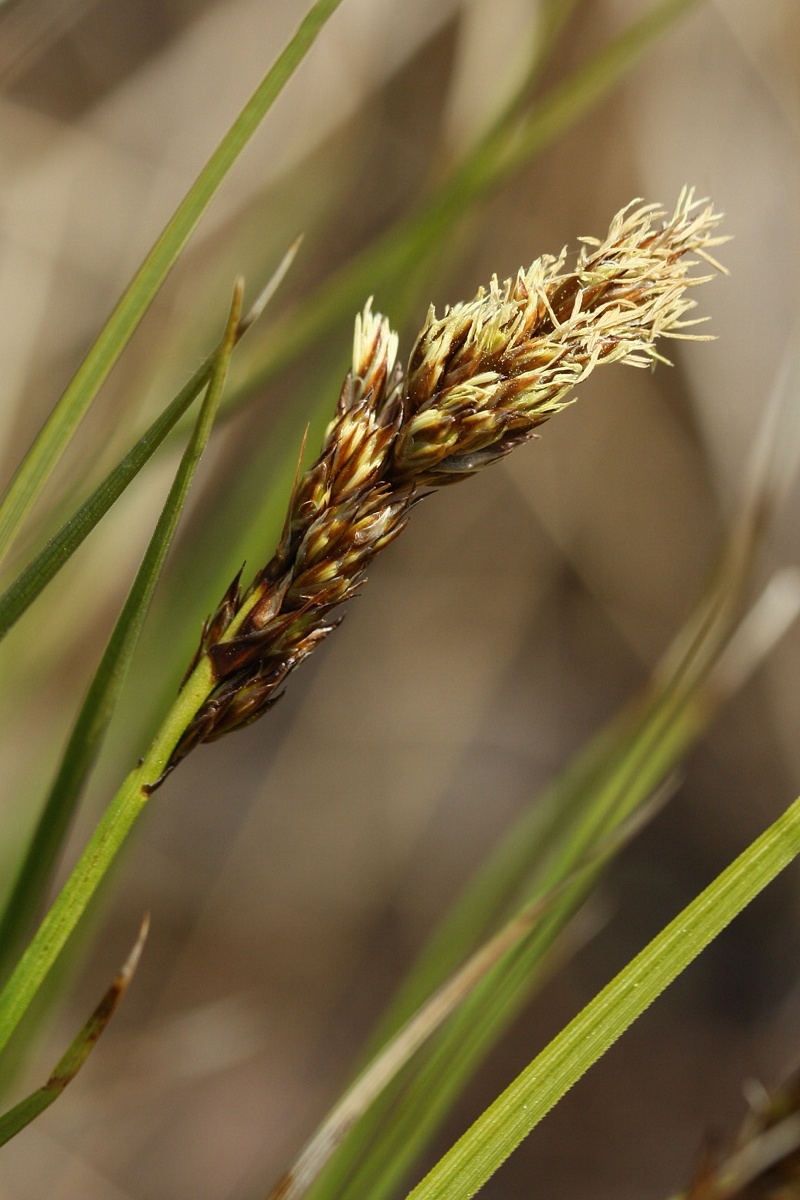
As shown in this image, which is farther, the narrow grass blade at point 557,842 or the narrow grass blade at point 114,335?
the narrow grass blade at point 557,842

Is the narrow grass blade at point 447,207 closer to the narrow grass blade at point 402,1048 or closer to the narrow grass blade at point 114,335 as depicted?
the narrow grass blade at point 114,335

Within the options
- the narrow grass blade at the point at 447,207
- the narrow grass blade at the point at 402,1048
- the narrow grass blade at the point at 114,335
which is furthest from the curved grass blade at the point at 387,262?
the narrow grass blade at the point at 402,1048

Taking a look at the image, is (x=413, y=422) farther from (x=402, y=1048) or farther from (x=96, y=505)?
(x=402, y=1048)

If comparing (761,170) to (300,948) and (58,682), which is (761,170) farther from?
(300,948)

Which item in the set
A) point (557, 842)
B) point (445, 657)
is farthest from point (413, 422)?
point (445, 657)

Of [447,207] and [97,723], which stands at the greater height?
[447,207]

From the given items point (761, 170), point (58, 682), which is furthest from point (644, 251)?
point (761, 170)
